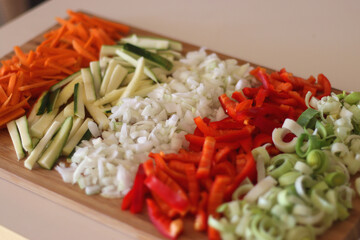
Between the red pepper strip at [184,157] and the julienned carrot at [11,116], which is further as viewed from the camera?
the julienned carrot at [11,116]

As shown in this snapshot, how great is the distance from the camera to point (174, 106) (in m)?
2.98

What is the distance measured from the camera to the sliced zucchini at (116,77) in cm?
322

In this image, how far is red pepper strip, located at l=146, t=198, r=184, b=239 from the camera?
227cm

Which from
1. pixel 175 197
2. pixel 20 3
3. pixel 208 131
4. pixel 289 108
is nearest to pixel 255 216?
pixel 175 197

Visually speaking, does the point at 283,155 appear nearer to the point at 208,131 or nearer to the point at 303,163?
the point at 303,163

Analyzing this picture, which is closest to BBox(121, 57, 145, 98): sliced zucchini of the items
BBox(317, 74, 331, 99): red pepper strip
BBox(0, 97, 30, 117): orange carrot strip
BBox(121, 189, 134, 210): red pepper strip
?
BBox(0, 97, 30, 117): orange carrot strip

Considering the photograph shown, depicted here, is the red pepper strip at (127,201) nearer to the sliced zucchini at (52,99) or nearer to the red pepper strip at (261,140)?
the red pepper strip at (261,140)

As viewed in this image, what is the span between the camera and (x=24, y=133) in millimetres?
2895

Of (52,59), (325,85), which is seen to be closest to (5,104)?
(52,59)

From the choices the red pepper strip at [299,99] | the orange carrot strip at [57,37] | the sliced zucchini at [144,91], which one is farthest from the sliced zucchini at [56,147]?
the red pepper strip at [299,99]

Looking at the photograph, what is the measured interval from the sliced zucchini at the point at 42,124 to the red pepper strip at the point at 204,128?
94 centimetres

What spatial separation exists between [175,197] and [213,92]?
99 centimetres

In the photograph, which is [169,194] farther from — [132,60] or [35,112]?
[132,60]

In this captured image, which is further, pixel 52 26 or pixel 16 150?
pixel 52 26
